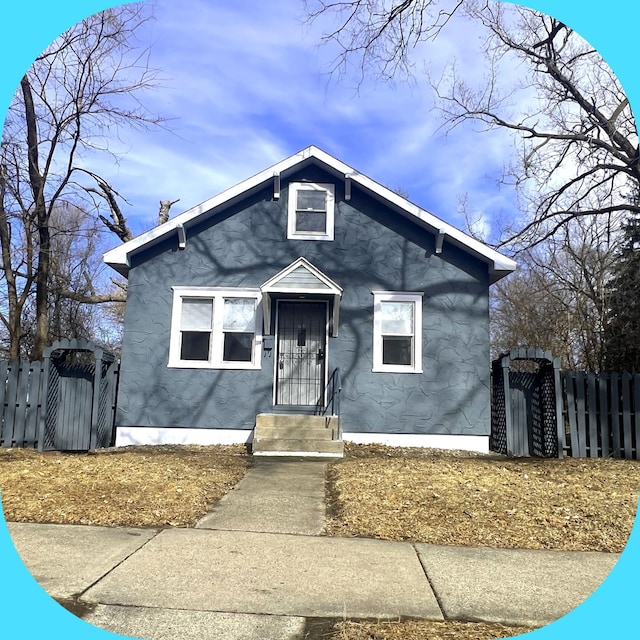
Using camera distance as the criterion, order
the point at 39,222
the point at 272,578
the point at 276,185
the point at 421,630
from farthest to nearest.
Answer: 1. the point at 276,185
2. the point at 39,222
3. the point at 272,578
4. the point at 421,630

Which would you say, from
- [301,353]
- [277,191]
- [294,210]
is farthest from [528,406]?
[277,191]

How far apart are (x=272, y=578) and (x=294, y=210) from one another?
8.85 metres

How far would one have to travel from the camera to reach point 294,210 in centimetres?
1160

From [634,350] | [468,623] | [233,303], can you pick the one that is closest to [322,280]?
[233,303]

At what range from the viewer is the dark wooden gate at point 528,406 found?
419 inches

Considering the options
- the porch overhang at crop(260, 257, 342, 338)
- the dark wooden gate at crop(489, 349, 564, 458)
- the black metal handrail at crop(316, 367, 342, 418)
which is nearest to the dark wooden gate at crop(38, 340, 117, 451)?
the porch overhang at crop(260, 257, 342, 338)

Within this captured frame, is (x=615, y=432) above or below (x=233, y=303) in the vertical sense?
below

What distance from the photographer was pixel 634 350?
14062mm

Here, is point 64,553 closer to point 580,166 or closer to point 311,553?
point 311,553

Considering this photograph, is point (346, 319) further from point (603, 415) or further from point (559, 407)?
point (603, 415)

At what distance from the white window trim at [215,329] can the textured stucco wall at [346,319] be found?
0.44ft

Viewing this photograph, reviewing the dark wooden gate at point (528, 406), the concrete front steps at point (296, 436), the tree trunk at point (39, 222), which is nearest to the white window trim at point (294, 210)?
the concrete front steps at point (296, 436)

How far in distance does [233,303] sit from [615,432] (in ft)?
26.7

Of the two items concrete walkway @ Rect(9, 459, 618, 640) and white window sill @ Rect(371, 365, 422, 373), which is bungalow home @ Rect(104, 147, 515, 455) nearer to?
white window sill @ Rect(371, 365, 422, 373)
